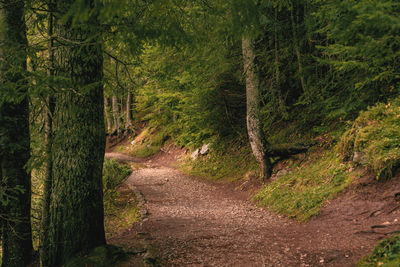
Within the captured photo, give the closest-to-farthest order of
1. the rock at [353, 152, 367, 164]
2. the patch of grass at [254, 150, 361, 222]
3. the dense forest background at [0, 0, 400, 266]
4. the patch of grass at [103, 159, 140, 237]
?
the dense forest background at [0, 0, 400, 266], the rock at [353, 152, 367, 164], the patch of grass at [254, 150, 361, 222], the patch of grass at [103, 159, 140, 237]

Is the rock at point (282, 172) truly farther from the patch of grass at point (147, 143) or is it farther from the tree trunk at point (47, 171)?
the patch of grass at point (147, 143)

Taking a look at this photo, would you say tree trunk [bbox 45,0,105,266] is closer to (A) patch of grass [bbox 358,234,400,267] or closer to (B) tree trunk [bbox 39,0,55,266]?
(B) tree trunk [bbox 39,0,55,266]

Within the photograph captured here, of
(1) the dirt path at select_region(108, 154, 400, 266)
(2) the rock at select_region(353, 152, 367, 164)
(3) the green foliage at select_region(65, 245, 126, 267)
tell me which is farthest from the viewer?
(2) the rock at select_region(353, 152, 367, 164)

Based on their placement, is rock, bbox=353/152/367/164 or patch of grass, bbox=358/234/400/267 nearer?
patch of grass, bbox=358/234/400/267

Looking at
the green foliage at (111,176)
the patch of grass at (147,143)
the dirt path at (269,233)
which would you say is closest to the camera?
the dirt path at (269,233)

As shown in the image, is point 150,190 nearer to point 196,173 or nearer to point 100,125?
point 196,173

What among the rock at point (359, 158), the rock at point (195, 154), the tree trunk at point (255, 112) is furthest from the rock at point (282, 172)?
the rock at point (195, 154)

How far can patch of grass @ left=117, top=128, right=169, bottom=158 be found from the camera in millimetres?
20625

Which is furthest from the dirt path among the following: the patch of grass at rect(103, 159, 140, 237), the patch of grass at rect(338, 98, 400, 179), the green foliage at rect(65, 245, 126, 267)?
the green foliage at rect(65, 245, 126, 267)

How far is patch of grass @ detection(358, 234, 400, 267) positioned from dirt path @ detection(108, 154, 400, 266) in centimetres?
24

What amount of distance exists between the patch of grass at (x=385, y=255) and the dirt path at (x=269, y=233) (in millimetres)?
243

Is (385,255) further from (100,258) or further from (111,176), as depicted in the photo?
(111,176)

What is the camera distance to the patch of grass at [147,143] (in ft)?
67.7

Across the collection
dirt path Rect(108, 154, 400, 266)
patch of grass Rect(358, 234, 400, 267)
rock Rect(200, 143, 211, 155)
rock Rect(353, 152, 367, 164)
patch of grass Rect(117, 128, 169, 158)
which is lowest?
patch of grass Rect(117, 128, 169, 158)
